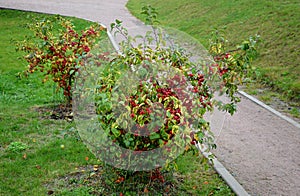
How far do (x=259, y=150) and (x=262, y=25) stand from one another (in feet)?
22.5

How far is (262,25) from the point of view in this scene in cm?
1210

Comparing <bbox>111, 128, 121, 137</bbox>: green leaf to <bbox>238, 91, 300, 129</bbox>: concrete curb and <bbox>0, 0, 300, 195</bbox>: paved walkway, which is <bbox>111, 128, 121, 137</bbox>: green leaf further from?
<bbox>238, 91, 300, 129</bbox>: concrete curb

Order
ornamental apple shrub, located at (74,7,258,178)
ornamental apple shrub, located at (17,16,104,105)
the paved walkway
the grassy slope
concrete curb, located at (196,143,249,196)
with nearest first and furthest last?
ornamental apple shrub, located at (74,7,258,178), concrete curb, located at (196,143,249,196), the paved walkway, ornamental apple shrub, located at (17,16,104,105), the grassy slope

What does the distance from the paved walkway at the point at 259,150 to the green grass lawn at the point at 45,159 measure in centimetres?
44

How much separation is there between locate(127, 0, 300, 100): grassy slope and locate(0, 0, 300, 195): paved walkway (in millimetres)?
1449

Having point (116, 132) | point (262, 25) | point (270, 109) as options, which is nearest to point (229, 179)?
point (116, 132)

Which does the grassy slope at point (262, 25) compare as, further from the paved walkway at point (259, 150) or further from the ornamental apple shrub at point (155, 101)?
the ornamental apple shrub at point (155, 101)

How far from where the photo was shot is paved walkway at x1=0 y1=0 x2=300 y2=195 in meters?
5.13

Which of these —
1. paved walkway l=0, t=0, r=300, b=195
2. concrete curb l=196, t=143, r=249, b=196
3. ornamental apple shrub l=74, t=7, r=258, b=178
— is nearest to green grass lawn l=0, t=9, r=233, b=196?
concrete curb l=196, t=143, r=249, b=196

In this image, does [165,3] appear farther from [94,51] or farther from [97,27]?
[94,51]

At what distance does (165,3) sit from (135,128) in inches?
663

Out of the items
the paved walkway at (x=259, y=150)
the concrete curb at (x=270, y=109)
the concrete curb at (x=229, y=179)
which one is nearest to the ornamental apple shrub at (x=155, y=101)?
the concrete curb at (x=229, y=179)

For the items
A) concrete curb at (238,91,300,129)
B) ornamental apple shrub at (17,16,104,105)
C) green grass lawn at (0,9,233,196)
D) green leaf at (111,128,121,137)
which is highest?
ornamental apple shrub at (17,16,104,105)

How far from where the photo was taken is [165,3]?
2009 centimetres
